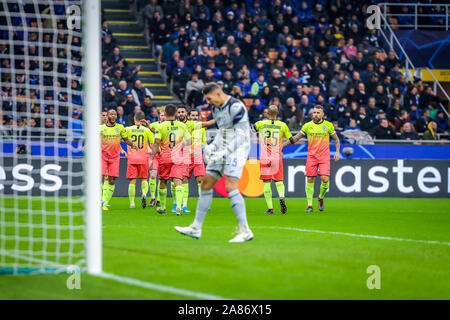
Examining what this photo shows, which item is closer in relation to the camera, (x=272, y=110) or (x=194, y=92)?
(x=272, y=110)

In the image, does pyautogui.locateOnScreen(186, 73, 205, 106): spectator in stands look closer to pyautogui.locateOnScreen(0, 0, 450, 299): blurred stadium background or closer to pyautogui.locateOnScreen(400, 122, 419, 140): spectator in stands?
pyautogui.locateOnScreen(0, 0, 450, 299): blurred stadium background

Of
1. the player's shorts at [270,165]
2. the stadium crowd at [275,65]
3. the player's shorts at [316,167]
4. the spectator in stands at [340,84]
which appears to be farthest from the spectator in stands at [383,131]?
the player's shorts at [270,165]

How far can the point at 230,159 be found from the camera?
360 inches

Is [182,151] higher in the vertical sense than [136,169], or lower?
higher

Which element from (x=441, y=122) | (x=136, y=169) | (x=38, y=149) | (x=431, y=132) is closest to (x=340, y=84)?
(x=431, y=132)

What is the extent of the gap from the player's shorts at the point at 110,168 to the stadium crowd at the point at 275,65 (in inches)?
167

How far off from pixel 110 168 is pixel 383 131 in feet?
32.0

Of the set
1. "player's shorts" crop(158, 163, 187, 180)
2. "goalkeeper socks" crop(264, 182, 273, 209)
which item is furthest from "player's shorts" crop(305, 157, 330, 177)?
"player's shorts" crop(158, 163, 187, 180)

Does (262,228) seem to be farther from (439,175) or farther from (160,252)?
(439,175)

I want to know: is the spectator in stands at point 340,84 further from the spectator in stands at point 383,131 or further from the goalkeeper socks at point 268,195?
the goalkeeper socks at point 268,195

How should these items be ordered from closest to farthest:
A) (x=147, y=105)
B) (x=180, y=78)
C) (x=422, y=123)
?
(x=147, y=105) → (x=180, y=78) → (x=422, y=123)

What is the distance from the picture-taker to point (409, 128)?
877 inches

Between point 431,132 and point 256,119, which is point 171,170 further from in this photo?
point 431,132

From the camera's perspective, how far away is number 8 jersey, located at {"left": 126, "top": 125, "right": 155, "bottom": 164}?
16.1 meters
